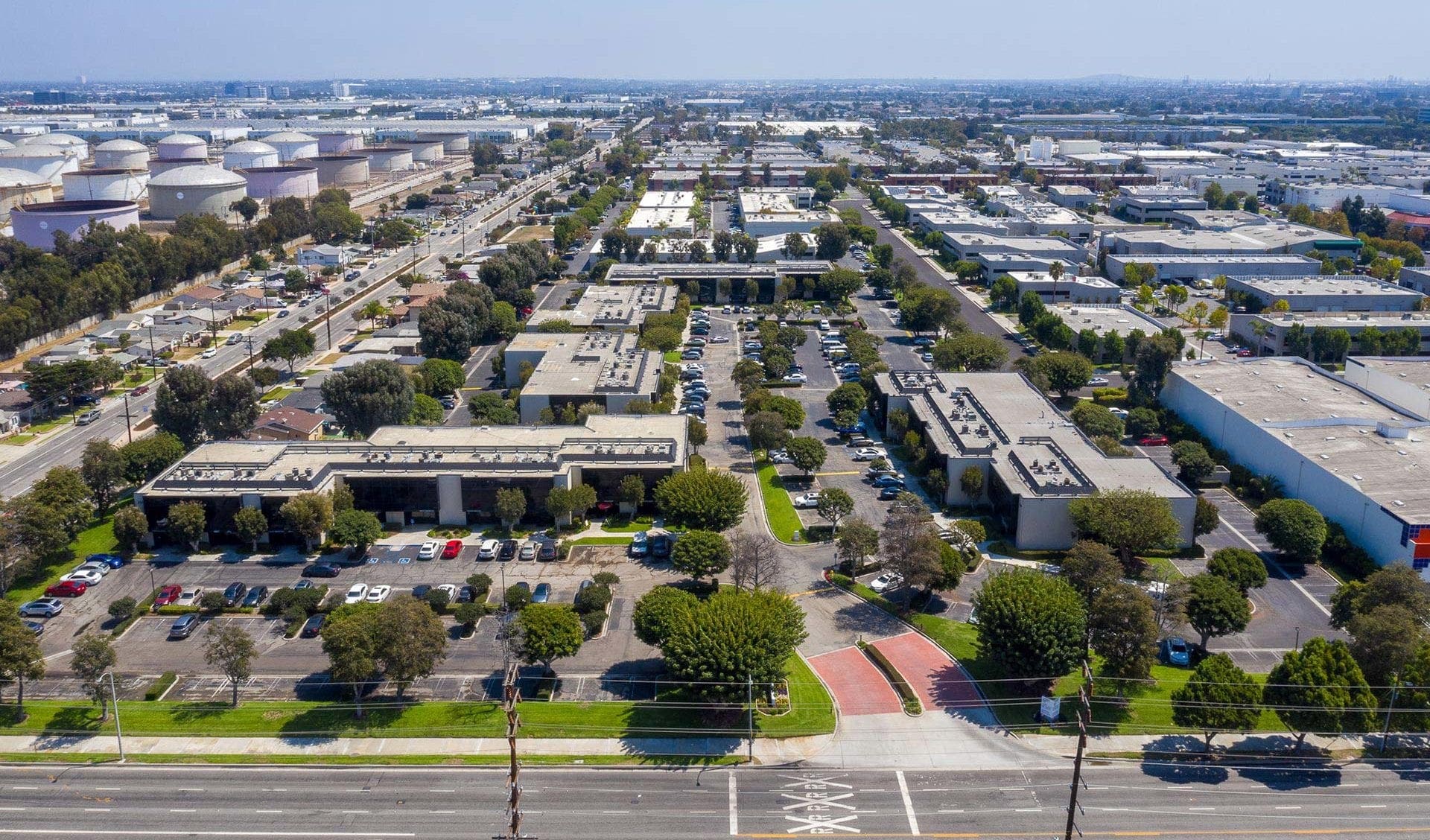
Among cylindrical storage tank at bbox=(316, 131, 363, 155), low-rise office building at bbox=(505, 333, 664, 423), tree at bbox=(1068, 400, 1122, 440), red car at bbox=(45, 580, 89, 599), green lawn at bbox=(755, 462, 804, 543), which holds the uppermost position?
cylindrical storage tank at bbox=(316, 131, 363, 155)

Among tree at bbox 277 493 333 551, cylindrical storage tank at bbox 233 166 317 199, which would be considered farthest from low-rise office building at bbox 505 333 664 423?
cylindrical storage tank at bbox 233 166 317 199

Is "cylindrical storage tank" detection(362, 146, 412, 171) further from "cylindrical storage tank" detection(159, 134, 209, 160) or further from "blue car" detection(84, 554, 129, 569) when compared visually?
"blue car" detection(84, 554, 129, 569)

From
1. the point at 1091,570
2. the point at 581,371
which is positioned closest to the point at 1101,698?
the point at 1091,570

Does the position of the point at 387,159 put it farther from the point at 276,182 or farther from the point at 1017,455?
the point at 1017,455

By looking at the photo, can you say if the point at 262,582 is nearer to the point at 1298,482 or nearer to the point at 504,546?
the point at 504,546

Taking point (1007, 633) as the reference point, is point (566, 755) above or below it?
below

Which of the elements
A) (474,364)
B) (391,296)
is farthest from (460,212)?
(474,364)

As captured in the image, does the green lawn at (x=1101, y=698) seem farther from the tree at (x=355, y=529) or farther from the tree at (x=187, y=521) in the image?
the tree at (x=187, y=521)
